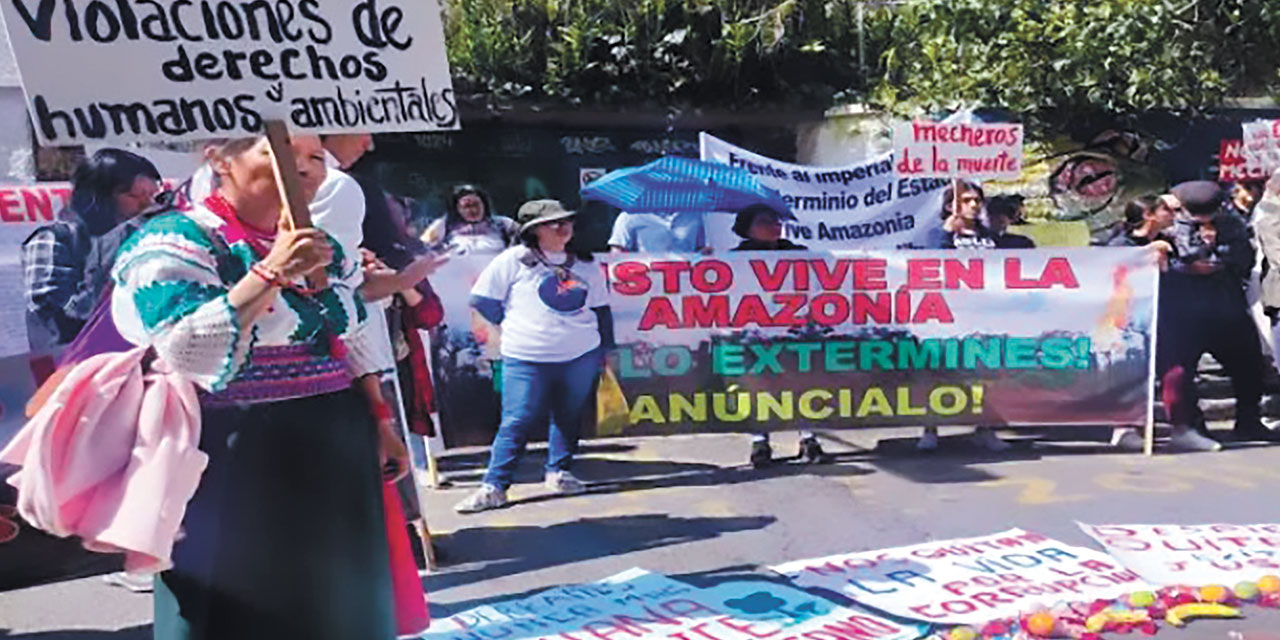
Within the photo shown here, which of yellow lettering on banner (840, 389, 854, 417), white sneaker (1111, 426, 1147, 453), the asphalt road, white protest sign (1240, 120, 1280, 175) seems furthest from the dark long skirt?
white protest sign (1240, 120, 1280, 175)

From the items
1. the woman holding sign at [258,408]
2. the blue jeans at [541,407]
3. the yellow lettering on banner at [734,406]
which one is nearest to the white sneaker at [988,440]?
the yellow lettering on banner at [734,406]

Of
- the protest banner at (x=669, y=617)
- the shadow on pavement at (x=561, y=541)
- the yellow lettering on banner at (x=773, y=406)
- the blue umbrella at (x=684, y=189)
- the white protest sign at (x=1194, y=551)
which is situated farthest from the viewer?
the blue umbrella at (x=684, y=189)

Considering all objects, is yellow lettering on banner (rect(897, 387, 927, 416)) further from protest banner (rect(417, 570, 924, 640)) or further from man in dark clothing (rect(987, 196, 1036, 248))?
protest banner (rect(417, 570, 924, 640))

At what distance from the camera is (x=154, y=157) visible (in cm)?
596

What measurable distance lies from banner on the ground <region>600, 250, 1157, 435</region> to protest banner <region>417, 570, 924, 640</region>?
221cm

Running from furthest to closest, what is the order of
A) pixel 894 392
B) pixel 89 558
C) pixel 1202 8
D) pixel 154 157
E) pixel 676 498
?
pixel 1202 8 → pixel 894 392 → pixel 676 498 → pixel 154 157 → pixel 89 558

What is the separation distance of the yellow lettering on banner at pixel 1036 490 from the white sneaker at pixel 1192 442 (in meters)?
1.28

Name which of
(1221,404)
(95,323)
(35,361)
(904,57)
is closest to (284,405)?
(95,323)

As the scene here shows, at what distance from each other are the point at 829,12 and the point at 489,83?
3748mm

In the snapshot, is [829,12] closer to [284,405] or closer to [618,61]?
[618,61]

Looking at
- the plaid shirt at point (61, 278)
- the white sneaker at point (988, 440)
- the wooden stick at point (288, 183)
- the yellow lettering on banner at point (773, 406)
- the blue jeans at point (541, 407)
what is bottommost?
the white sneaker at point (988, 440)

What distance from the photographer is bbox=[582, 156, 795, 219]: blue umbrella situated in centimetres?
780

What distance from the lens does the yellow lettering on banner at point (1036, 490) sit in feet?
20.7

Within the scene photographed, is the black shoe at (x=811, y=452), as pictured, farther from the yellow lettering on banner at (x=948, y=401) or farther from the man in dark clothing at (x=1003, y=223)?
the man in dark clothing at (x=1003, y=223)
